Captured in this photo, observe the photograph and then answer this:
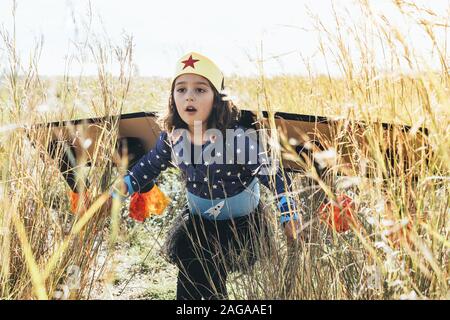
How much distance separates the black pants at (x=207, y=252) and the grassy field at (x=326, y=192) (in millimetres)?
265

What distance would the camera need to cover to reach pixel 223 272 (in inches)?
99.2

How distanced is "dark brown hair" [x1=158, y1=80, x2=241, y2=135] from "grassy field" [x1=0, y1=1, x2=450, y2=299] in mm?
455

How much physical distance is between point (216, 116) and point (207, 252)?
0.60 meters

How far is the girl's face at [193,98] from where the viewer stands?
2566 millimetres

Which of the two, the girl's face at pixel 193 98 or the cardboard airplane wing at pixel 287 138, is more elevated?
the girl's face at pixel 193 98

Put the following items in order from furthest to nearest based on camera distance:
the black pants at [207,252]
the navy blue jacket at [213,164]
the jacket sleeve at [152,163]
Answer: the jacket sleeve at [152,163], the navy blue jacket at [213,164], the black pants at [207,252]

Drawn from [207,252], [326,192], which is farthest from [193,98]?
[326,192]

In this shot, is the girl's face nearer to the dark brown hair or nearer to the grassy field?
the dark brown hair

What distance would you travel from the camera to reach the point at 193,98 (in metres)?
2.57

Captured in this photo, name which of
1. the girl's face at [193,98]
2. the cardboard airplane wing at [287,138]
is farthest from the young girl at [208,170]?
the cardboard airplane wing at [287,138]

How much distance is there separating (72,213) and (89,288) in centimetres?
29

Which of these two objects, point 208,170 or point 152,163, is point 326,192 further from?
point 152,163

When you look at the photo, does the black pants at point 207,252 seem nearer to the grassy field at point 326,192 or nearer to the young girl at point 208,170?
the young girl at point 208,170
